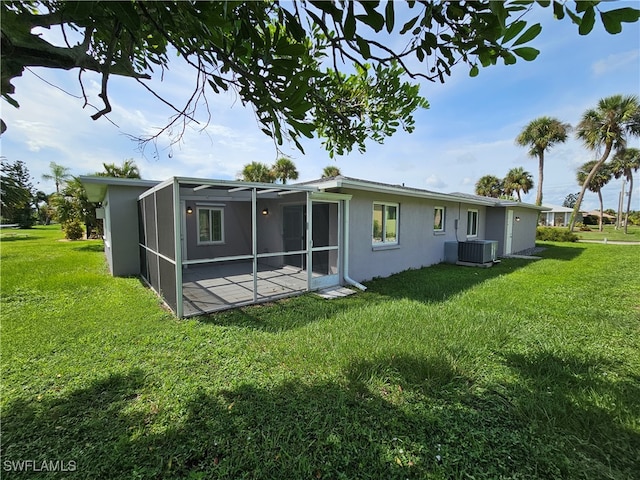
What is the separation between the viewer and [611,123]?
19.6 meters

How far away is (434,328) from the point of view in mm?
4488

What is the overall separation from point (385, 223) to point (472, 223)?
697 cm

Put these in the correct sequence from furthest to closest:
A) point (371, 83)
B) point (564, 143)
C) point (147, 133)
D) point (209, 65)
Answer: point (564, 143) → point (371, 83) → point (147, 133) → point (209, 65)

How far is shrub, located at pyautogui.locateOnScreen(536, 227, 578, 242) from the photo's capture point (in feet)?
67.0

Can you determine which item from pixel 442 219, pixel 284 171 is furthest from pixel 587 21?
pixel 284 171

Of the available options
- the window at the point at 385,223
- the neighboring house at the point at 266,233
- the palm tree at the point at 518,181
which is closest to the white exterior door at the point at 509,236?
the neighboring house at the point at 266,233

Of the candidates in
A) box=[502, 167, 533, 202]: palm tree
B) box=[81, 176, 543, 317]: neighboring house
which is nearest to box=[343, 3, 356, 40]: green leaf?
box=[81, 176, 543, 317]: neighboring house

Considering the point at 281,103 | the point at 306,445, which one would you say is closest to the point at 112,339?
the point at 306,445

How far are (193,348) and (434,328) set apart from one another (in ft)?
12.0

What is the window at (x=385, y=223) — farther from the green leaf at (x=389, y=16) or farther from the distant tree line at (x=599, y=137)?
the distant tree line at (x=599, y=137)

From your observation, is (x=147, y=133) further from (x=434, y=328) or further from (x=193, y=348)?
(x=434, y=328)

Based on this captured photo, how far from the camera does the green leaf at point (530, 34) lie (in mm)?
1467

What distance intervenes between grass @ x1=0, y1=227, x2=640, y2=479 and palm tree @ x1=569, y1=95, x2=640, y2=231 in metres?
21.7

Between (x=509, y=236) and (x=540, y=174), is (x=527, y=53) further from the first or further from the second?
(x=540, y=174)
